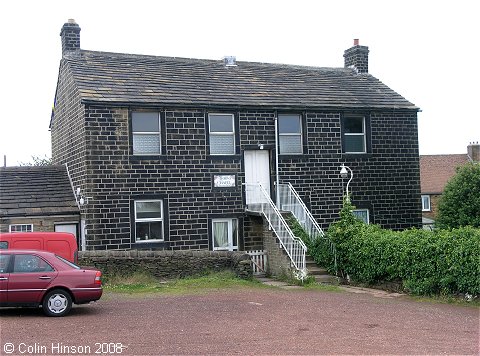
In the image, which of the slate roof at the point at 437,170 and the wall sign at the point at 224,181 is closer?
the wall sign at the point at 224,181

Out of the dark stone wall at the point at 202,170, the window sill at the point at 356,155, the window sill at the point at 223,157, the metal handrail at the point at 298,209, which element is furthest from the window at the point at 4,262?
the window sill at the point at 356,155

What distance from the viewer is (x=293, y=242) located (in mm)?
21734

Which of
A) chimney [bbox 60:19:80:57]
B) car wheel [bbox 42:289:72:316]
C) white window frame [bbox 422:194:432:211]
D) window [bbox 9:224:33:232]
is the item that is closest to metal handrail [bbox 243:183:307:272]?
window [bbox 9:224:33:232]

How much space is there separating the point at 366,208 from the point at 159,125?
881 cm

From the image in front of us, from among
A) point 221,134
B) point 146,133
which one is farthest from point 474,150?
point 146,133

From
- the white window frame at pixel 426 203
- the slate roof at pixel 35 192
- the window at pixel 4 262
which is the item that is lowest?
the window at pixel 4 262

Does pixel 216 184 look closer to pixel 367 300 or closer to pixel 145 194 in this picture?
pixel 145 194

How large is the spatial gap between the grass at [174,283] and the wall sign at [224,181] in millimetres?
4318

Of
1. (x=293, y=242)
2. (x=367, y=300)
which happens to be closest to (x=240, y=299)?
(x=367, y=300)

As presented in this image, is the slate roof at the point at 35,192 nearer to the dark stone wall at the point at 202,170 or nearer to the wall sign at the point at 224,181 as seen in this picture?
the dark stone wall at the point at 202,170

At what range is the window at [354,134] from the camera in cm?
2650

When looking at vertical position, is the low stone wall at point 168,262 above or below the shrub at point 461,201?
below

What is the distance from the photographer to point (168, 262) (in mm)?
20766

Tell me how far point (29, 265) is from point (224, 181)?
1122 centimetres
